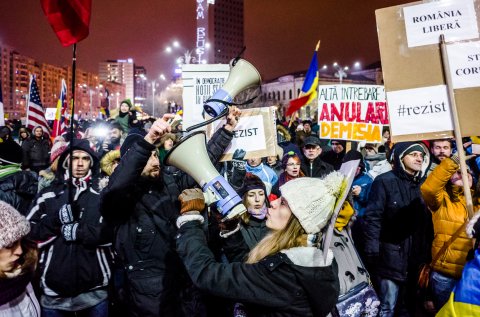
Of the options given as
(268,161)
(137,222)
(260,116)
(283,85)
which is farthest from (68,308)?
(283,85)

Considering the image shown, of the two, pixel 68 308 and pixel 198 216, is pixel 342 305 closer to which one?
pixel 198 216

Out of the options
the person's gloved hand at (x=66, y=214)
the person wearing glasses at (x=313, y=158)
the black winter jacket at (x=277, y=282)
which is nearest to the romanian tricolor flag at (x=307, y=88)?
the person wearing glasses at (x=313, y=158)

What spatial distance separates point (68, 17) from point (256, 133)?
82.5 inches

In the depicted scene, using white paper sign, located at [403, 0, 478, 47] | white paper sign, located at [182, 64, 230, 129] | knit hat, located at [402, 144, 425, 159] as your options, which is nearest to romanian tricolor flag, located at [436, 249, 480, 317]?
white paper sign, located at [403, 0, 478, 47]

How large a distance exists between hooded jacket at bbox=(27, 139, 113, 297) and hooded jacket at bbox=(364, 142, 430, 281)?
2670mm

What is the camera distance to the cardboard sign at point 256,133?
4.23 meters

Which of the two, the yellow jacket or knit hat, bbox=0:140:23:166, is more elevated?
knit hat, bbox=0:140:23:166

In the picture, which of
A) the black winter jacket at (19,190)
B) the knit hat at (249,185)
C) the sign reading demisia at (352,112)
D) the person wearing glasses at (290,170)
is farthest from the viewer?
the sign reading demisia at (352,112)

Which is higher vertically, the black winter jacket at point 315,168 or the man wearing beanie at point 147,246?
the black winter jacket at point 315,168

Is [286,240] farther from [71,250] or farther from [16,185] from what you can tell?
[16,185]

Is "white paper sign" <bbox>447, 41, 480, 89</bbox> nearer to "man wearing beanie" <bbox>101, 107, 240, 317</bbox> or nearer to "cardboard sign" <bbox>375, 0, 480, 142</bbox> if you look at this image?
"cardboard sign" <bbox>375, 0, 480, 142</bbox>

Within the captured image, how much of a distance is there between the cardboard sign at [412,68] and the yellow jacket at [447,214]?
0.56 meters

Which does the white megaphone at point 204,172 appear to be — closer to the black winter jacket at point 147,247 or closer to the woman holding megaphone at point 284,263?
the woman holding megaphone at point 284,263

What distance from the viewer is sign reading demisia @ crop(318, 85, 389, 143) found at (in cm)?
668
